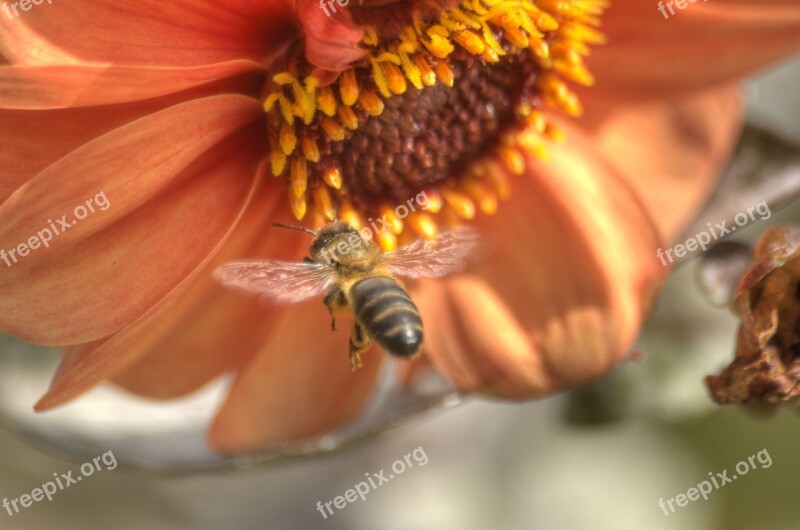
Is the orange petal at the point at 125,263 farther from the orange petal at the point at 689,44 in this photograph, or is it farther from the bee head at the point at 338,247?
the orange petal at the point at 689,44

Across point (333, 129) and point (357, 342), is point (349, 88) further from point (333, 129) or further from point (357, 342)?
point (357, 342)

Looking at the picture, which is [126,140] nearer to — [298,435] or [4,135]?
[4,135]

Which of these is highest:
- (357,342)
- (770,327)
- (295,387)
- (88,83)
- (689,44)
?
(689,44)

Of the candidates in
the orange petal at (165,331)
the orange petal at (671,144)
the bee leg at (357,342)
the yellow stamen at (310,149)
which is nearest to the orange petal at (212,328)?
the orange petal at (165,331)

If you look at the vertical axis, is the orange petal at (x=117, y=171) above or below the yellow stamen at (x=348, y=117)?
below

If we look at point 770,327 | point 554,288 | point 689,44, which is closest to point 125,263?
point 554,288

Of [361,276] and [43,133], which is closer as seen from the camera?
[43,133]

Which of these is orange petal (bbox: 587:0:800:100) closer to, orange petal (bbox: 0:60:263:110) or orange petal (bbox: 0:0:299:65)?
orange petal (bbox: 0:0:299:65)

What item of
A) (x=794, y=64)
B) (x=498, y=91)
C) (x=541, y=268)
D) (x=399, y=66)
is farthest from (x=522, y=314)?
(x=794, y=64)
